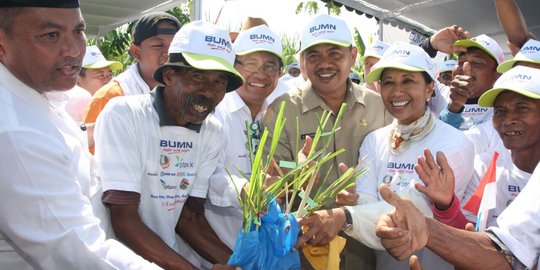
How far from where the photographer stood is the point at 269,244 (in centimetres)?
208

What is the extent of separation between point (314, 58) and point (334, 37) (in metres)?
0.19

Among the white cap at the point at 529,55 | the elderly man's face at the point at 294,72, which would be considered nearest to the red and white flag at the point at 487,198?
the white cap at the point at 529,55

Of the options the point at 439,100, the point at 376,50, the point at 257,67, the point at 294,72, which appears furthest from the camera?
the point at 294,72

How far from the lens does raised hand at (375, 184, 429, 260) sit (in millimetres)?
2205

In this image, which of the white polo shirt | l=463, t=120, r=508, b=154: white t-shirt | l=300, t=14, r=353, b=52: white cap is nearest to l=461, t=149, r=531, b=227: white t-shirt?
l=463, t=120, r=508, b=154: white t-shirt

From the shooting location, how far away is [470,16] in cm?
859

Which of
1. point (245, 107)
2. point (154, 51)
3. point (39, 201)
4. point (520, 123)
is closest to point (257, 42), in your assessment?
point (245, 107)

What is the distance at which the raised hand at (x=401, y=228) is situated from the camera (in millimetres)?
2205

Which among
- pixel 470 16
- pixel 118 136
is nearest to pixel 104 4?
pixel 470 16

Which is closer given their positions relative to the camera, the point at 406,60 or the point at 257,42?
the point at 406,60

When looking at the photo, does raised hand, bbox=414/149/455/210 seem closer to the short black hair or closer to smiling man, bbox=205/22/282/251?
smiling man, bbox=205/22/282/251

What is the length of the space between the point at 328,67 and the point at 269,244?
63.7 inches

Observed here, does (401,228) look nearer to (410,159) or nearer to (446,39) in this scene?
(410,159)

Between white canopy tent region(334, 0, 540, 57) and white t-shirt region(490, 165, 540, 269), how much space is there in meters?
5.71
